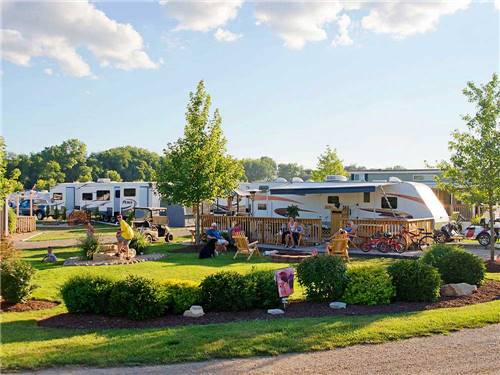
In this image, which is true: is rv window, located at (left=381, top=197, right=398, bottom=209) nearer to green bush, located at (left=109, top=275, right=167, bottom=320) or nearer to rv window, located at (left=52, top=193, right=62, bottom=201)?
green bush, located at (left=109, top=275, right=167, bottom=320)

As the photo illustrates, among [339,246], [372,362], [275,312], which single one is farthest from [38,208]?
[372,362]

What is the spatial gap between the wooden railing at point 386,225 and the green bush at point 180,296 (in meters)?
11.7

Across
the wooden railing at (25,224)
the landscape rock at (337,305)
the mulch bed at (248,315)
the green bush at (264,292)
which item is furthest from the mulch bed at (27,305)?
the wooden railing at (25,224)

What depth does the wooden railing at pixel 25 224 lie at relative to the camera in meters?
26.7

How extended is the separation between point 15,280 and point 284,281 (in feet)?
14.5

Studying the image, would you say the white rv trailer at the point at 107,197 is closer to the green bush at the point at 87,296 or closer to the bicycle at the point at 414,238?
the bicycle at the point at 414,238

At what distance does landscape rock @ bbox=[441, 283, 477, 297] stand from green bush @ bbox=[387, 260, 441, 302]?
0.54m

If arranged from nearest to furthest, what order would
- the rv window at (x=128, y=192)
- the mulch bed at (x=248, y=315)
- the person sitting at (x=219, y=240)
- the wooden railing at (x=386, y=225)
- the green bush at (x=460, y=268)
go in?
the mulch bed at (x=248, y=315) < the green bush at (x=460, y=268) < the person sitting at (x=219, y=240) < the wooden railing at (x=386, y=225) < the rv window at (x=128, y=192)

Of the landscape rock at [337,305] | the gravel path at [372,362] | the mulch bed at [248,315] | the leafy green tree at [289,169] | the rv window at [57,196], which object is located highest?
the leafy green tree at [289,169]

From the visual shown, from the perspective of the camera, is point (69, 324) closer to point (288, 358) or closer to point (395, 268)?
point (288, 358)

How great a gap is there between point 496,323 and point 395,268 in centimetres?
194

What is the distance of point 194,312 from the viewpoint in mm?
7660

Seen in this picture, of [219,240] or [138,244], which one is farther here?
[219,240]

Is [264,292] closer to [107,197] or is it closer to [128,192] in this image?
[128,192]
